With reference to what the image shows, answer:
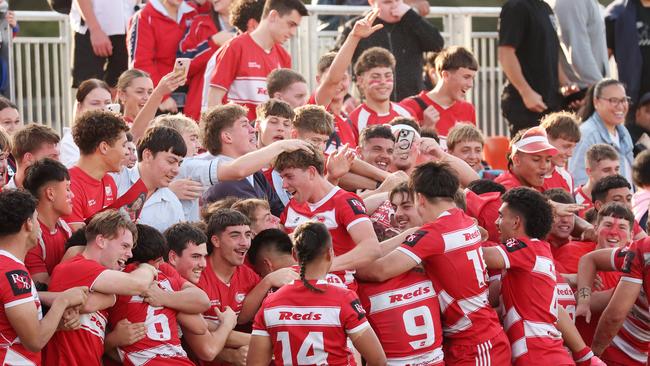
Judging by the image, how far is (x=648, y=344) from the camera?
32.5 feet

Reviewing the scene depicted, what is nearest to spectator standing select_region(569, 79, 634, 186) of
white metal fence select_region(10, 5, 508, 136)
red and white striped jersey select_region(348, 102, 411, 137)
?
red and white striped jersey select_region(348, 102, 411, 137)

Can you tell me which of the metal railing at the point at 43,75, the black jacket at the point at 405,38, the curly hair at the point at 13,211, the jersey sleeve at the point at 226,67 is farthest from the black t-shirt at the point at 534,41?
the curly hair at the point at 13,211

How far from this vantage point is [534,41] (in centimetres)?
1383

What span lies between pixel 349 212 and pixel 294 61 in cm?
642

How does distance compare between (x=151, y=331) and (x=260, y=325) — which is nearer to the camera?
(x=260, y=325)

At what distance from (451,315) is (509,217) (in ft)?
2.81

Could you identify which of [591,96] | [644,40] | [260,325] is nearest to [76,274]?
[260,325]

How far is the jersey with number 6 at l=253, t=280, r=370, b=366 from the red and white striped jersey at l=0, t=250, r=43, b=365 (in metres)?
1.37

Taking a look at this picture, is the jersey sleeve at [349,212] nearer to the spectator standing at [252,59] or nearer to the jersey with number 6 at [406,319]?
the jersey with number 6 at [406,319]

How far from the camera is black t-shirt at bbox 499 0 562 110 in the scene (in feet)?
45.0

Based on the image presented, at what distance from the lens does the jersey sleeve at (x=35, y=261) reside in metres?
7.97

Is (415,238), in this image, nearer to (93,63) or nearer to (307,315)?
(307,315)

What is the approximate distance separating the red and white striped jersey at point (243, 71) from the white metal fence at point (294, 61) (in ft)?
7.93

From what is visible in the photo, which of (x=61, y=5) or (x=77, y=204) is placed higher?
(x=61, y=5)
